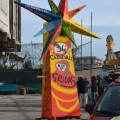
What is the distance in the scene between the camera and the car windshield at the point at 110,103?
23.5 feet

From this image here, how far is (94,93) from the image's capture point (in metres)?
20.6

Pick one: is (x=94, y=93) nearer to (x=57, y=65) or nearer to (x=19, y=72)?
(x=57, y=65)

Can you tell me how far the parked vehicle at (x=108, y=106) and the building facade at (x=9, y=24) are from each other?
576 inches

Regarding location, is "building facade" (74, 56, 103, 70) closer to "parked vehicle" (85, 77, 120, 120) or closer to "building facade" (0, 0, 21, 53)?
"building facade" (0, 0, 21, 53)

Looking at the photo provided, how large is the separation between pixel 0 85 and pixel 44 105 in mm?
21626

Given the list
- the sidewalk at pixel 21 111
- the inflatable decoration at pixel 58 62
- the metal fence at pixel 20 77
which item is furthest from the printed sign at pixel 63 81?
the metal fence at pixel 20 77

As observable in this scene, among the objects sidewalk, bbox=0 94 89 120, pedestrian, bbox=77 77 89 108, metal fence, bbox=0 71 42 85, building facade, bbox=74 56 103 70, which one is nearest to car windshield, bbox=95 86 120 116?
sidewalk, bbox=0 94 89 120

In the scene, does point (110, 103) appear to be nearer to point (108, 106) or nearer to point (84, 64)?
point (108, 106)

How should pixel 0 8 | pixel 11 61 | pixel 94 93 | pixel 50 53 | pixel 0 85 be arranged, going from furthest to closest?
pixel 11 61 < pixel 0 85 < pixel 0 8 < pixel 94 93 < pixel 50 53

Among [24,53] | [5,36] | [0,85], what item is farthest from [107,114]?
[24,53]

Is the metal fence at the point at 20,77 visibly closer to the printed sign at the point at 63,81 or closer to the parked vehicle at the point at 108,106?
the printed sign at the point at 63,81

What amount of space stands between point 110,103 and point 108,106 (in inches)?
5.2

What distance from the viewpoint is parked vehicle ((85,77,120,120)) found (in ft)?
22.7

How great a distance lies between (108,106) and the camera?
7.38 m
